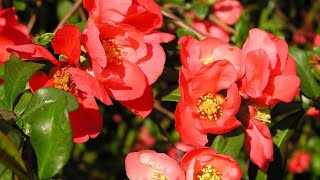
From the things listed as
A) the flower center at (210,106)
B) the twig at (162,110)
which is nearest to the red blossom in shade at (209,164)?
the flower center at (210,106)

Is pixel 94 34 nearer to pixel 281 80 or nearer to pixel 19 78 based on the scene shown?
pixel 19 78

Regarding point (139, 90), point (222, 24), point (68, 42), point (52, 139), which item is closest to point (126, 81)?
point (139, 90)

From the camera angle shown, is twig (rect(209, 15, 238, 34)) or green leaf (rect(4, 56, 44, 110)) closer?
green leaf (rect(4, 56, 44, 110))

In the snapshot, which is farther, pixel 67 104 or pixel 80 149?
pixel 80 149

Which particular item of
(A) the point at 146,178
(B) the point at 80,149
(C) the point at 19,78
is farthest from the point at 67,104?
(B) the point at 80,149

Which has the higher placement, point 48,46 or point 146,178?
point 48,46

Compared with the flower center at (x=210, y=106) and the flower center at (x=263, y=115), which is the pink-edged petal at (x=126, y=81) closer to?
the flower center at (x=210, y=106)

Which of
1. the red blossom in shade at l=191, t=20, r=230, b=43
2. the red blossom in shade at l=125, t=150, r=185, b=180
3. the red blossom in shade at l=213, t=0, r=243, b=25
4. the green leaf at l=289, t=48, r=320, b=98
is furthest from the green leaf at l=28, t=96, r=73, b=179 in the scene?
the red blossom in shade at l=213, t=0, r=243, b=25

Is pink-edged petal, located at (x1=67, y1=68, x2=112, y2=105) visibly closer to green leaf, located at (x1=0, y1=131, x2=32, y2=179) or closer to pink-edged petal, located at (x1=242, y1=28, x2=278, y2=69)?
green leaf, located at (x1=0, y1=131, x2=32, y2=179)
